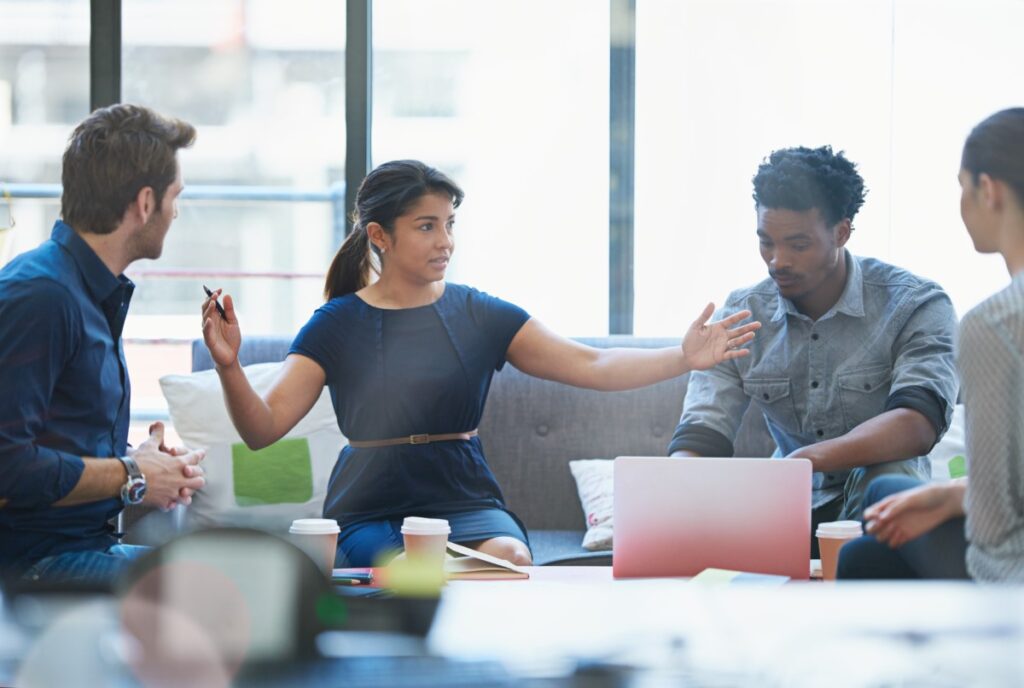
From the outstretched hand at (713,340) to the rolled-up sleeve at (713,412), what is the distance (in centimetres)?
17

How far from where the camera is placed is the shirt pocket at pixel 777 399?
159cm

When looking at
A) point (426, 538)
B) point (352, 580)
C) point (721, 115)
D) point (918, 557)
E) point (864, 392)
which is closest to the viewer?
point (918, 557)

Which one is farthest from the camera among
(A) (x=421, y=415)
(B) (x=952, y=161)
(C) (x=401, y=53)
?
(C) (x=401, y=53)

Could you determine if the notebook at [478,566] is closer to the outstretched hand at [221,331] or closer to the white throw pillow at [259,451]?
the outstretched hand at [221,331]

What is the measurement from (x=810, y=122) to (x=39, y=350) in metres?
1.88

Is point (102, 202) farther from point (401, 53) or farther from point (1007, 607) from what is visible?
point (401, 53)

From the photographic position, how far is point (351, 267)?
182 centimetres

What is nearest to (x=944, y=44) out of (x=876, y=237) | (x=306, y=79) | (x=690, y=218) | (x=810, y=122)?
(x=876, y=237)

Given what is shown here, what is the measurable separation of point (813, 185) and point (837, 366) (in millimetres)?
273

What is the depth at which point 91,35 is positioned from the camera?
2.66 m

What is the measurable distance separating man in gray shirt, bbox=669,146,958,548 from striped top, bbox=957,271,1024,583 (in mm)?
911

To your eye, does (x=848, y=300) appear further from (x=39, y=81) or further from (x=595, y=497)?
(x=39, y=81)

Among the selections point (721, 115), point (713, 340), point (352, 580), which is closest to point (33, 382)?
point (352, 580)

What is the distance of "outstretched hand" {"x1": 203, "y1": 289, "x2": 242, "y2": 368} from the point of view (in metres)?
1.38
